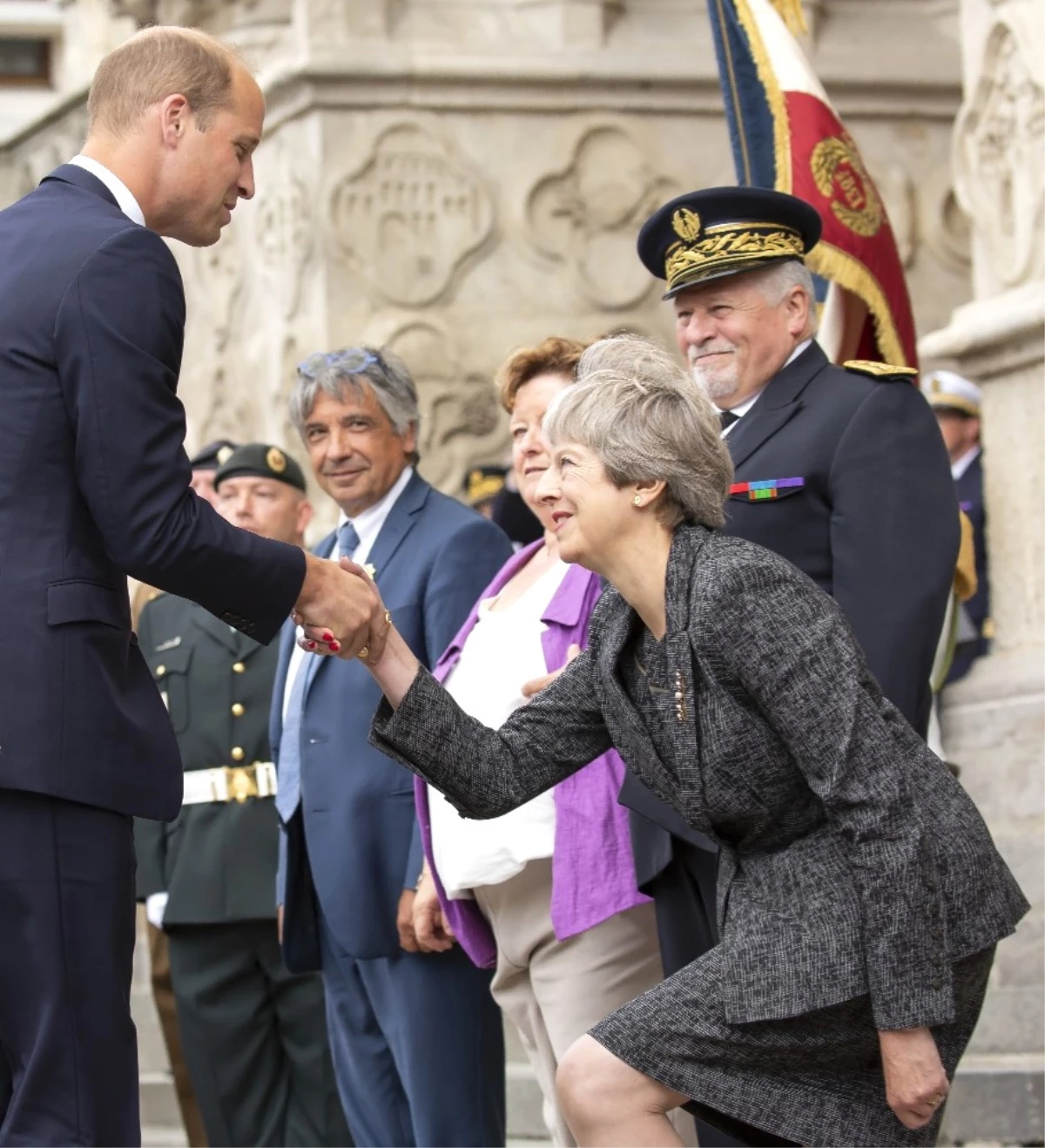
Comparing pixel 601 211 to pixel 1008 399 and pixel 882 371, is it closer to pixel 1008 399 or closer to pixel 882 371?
pixel 1008 399

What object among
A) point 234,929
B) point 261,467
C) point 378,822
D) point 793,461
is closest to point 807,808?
point 793,461

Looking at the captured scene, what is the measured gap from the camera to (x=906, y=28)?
918 cm

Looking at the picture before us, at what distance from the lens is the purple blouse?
15.1 feet

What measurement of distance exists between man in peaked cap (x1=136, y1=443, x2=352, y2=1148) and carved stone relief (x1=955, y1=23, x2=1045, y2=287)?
7.64 feet

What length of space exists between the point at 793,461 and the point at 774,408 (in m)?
0.18

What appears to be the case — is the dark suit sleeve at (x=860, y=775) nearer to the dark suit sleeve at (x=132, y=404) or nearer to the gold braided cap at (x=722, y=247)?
the dark suit sleeve at (x=132, y=404)

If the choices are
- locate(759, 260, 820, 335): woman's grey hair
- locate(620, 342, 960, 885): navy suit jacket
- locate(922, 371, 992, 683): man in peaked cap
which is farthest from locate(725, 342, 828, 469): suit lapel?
locate(922, 371, 992, 683): man in peaked cap

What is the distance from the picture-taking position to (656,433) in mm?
3779

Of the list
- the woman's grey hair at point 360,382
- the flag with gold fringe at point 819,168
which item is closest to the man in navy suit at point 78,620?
the woman's grey hair at point 360,382

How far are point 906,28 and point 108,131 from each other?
5.82 m

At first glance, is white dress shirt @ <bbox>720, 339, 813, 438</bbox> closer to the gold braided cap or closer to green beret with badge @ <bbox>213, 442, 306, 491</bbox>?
the gold braided cap

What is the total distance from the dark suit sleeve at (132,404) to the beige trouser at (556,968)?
1295 millimetres

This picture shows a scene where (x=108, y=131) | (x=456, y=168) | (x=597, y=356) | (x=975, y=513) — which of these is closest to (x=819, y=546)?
(x=597, y=356)

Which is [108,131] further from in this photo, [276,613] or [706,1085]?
[706,1085]
